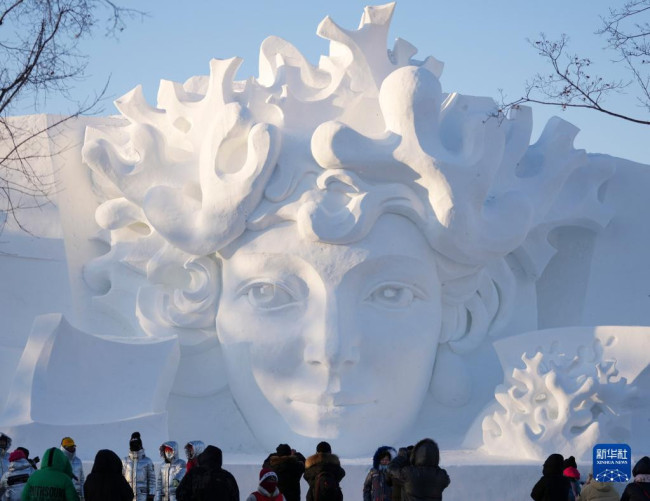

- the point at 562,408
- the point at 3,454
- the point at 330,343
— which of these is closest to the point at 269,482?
the point at 3,454

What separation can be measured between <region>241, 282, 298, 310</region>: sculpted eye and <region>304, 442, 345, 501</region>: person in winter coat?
4.05 m

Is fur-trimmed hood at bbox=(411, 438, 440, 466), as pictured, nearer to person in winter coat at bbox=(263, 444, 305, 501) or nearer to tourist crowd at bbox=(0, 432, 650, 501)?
tourist crowd at bbox=(0, 432, 650, 501)

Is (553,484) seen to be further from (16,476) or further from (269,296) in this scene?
(269,296)

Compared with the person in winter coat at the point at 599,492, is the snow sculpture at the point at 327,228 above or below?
above

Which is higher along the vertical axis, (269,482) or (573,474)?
(573,474)

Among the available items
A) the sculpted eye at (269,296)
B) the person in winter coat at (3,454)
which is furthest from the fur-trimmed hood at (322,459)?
the sculpted eye at (269,296)

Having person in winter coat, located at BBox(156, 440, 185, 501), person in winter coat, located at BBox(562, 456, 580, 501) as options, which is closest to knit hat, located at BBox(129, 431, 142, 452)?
person in winter coat, located at BBox(156, 440, 185, 501)

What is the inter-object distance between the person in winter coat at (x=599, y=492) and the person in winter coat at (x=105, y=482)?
3094 mm

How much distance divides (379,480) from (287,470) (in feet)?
2.28

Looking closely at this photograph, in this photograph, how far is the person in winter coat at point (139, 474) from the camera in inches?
391

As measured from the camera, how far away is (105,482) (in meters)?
8.07

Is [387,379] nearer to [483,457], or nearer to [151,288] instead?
[483,457]

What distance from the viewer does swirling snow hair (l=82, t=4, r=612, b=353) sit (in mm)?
12812

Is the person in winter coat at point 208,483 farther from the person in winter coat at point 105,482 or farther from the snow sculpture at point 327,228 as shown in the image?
the snow sculpture at point 327,228
